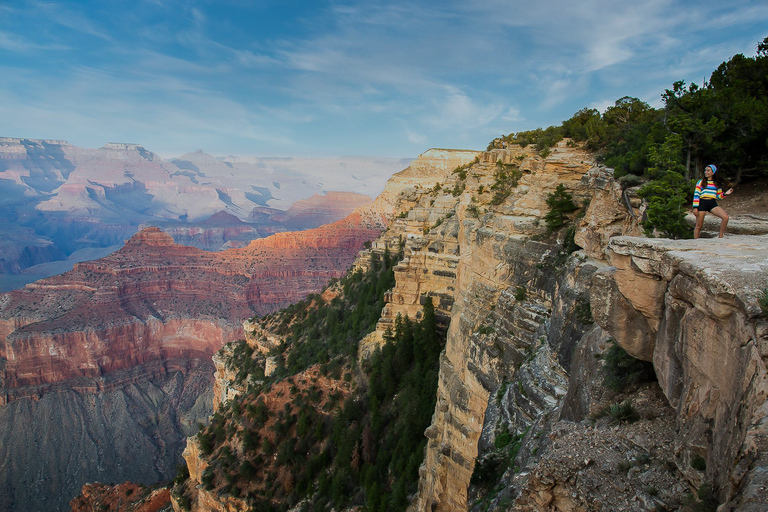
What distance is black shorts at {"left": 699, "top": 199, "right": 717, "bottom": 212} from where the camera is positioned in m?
8.52

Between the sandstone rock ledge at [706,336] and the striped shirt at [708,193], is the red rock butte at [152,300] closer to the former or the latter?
the striped shirt at [708,193]

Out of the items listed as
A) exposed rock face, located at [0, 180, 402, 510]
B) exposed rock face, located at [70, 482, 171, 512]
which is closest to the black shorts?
exposed rock face, located at [70, 482, 171, 512]

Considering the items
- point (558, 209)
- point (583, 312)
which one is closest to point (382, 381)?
point (558, 209)

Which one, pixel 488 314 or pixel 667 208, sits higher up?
pixel 667 208

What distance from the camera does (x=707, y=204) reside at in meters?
8.59

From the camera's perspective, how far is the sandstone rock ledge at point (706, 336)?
13.8 feet

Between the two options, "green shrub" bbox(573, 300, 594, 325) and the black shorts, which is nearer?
the black shorts

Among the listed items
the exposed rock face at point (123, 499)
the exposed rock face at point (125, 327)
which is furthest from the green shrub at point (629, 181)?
the exposed rock face at point (125, 327)

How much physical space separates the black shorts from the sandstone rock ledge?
1.35 meters

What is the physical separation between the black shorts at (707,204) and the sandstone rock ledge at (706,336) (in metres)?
1.35

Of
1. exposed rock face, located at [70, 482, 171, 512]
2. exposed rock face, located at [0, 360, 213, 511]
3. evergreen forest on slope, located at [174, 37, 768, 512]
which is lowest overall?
exposed rock face, located at [0, 360, 213, 511]

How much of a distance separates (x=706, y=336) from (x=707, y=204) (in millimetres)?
4648

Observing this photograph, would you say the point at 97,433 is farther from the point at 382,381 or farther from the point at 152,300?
the point at 382,381

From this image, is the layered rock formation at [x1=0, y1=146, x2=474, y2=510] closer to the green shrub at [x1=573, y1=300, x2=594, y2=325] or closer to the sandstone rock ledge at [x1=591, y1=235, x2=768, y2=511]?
the green shrub at [x1=573, y1=300, x2=594, y2=325]
